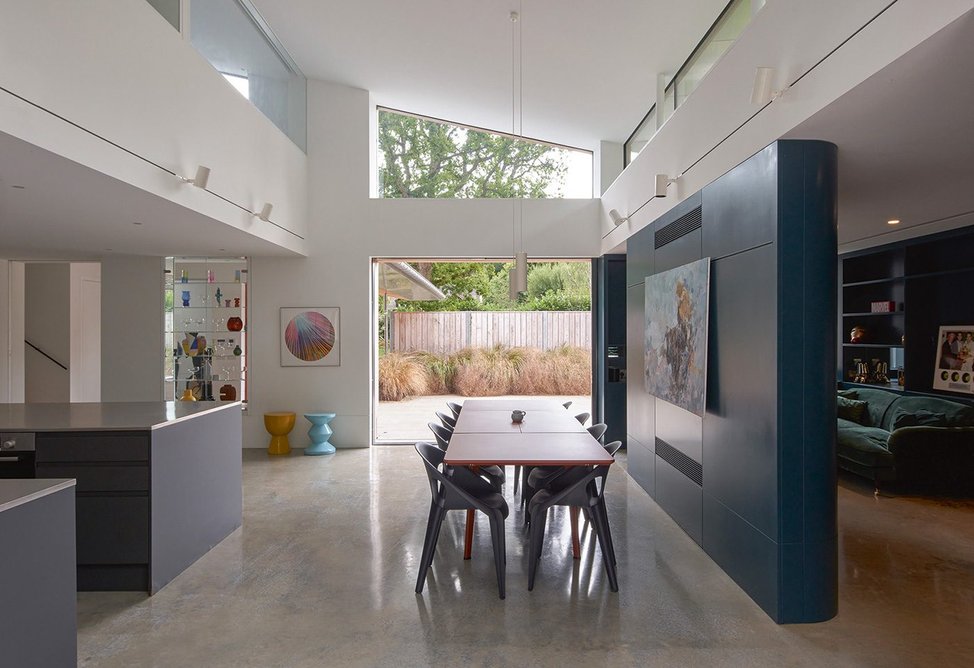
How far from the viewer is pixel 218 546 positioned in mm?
4332

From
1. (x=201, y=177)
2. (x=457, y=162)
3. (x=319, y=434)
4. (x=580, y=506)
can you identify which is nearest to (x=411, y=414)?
(x=319, y=434)

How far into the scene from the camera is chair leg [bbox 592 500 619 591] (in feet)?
11.7

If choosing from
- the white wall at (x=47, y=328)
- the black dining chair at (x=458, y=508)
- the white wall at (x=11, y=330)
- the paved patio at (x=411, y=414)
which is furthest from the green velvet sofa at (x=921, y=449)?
the white wall at (x=47, y=328)

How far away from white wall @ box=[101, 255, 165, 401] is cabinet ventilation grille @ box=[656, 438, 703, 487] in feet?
19.5

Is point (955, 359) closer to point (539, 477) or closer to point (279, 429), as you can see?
point (539, 477)

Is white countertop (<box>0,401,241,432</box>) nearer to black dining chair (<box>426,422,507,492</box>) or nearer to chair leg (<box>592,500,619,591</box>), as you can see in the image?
black dining chair (<box>426,422,507,492</box>)

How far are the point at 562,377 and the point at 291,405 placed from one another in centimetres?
605

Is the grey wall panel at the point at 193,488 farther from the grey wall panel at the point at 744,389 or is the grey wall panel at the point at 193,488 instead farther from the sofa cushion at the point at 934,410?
the sofa cushion at the point at 934,410

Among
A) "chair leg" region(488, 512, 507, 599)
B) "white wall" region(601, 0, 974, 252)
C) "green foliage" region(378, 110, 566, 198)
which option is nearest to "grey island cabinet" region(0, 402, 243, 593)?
"chair leg" region(488, 512, 507, 599)

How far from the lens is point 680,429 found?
15.8 feet

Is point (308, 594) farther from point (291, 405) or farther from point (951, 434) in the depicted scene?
point (951, 434)

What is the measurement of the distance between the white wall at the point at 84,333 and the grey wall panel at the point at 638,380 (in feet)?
24.7

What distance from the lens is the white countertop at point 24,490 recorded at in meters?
2.13

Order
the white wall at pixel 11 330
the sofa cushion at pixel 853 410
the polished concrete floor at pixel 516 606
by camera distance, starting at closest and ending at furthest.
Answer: the polished concrete floor at pixel 516 606, the sofa cushion at pixel 853 410, the white wall at pixel 11 330
